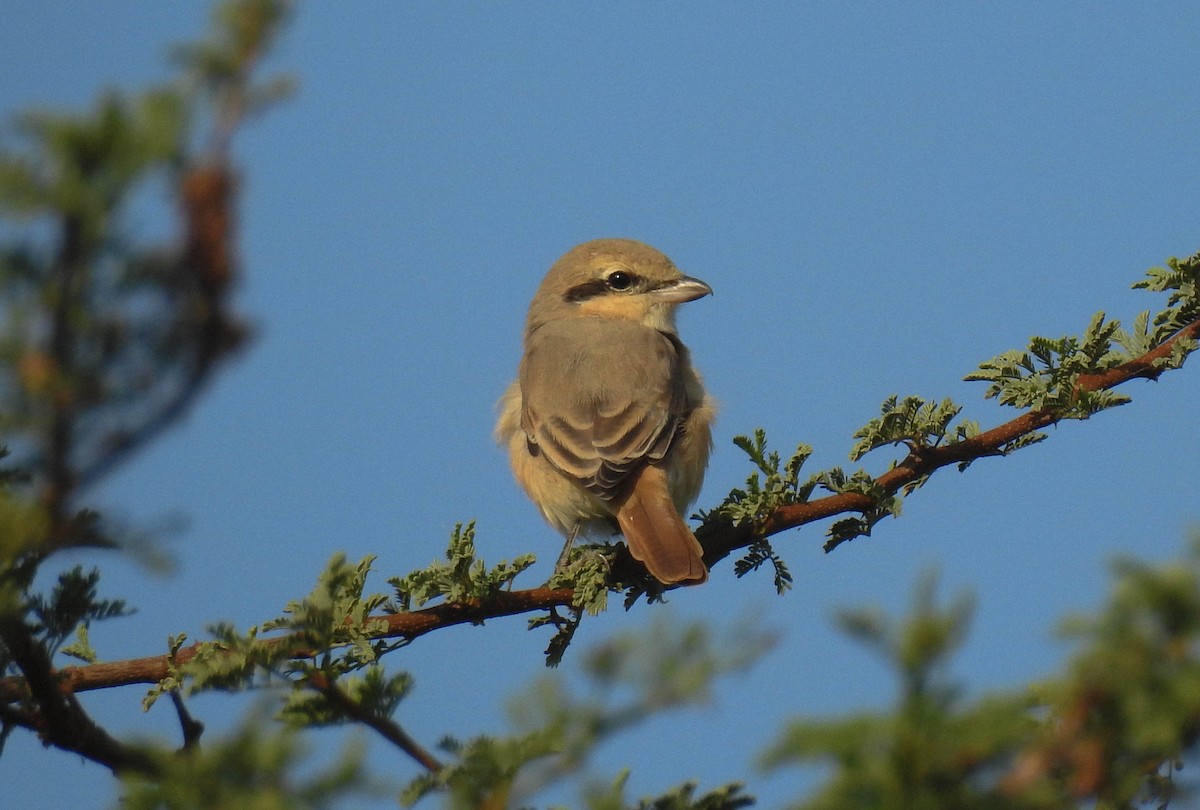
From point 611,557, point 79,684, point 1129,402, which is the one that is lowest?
point 79,684

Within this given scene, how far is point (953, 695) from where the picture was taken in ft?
5.95

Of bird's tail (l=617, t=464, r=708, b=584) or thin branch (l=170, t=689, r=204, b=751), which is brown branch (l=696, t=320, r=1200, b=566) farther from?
thin branch (l=170, t=689, r=204, b=751)

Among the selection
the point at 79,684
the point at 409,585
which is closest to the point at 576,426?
the point at 409,585

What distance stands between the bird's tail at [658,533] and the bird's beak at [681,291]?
76.4 inches

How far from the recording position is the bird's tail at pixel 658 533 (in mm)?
4914

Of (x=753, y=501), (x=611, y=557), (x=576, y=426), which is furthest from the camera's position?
(x=576, y=426)

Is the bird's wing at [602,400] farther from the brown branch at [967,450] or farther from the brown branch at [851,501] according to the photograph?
the brown branch at [967,450]

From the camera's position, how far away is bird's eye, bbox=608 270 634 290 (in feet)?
25.1

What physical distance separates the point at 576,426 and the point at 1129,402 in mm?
2605

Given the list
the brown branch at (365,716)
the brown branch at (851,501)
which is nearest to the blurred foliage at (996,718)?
the brown branch at (365,716)

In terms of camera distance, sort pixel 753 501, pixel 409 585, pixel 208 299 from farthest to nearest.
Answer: pixel 753 501 < pixel 409 585 < pixel 208 299

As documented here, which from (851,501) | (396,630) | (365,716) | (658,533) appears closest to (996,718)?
(365,716)

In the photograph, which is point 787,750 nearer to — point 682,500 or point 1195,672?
point 1195,672

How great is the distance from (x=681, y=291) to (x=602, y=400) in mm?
1632
